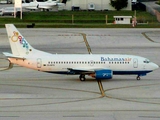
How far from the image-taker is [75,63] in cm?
6562

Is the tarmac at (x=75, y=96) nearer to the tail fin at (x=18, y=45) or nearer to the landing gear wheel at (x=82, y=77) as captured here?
the landing gear wheel at (x=82, y=77)

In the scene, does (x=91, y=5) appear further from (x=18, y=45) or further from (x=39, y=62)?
(x=39, y=62)

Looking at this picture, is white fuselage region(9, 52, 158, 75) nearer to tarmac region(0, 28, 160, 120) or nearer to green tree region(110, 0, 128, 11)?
tarmac region(0, 28, 160, 120)

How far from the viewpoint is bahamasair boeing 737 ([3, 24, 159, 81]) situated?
6525 cm

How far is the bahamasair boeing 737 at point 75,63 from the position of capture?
65250 millimetres

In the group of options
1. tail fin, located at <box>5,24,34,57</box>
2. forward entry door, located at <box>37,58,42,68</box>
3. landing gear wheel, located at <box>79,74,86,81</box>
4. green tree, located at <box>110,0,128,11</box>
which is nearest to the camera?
forward entry door, located at <box>37,58,42,68</box>

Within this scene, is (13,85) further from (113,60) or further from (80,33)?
(80,33)

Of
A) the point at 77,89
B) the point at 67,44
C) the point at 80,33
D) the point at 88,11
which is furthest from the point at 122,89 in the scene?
the point at 88,11

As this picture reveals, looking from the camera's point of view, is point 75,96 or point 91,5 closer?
point 75,96

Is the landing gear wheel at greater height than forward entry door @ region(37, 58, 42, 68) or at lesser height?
lesser

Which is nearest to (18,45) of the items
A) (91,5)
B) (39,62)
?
(39,62)

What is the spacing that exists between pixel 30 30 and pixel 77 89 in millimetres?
62879

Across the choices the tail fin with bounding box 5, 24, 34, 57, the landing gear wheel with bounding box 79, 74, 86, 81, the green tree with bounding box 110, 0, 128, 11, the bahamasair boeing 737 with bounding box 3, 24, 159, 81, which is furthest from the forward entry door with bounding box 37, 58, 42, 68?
the green tree with bounding box 110, 0, 128, 11

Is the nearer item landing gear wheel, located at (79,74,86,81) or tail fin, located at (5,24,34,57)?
tail fin, located at (5,24,34,57)
